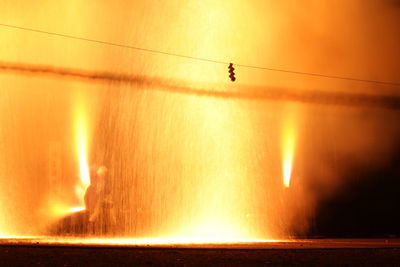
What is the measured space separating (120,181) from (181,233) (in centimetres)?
373

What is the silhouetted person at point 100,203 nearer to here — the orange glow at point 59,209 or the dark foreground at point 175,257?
the orange glow at point 59,209

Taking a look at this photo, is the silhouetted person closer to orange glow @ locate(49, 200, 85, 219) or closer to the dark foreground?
orange glow @ locate(49, 200, 85, 219)

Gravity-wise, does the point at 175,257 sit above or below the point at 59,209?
below

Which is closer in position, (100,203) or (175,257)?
(175,257)

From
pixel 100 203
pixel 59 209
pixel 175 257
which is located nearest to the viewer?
pixel 175 257

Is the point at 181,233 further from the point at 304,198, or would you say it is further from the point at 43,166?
the point at 304,198

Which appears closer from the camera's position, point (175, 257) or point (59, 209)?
point (175, 257)

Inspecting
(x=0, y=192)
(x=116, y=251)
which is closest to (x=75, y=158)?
(x=0, y=192)

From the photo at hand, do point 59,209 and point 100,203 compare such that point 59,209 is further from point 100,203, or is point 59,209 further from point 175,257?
point 175,257

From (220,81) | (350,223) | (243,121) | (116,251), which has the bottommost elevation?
(116,251)

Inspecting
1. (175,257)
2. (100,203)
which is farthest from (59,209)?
(175,257)

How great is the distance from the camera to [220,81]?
22.6m

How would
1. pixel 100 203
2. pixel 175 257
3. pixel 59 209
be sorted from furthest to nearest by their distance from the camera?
pixel 59 209, pixel 100 203, pixel 175 257

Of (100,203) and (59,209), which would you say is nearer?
(100,203)
